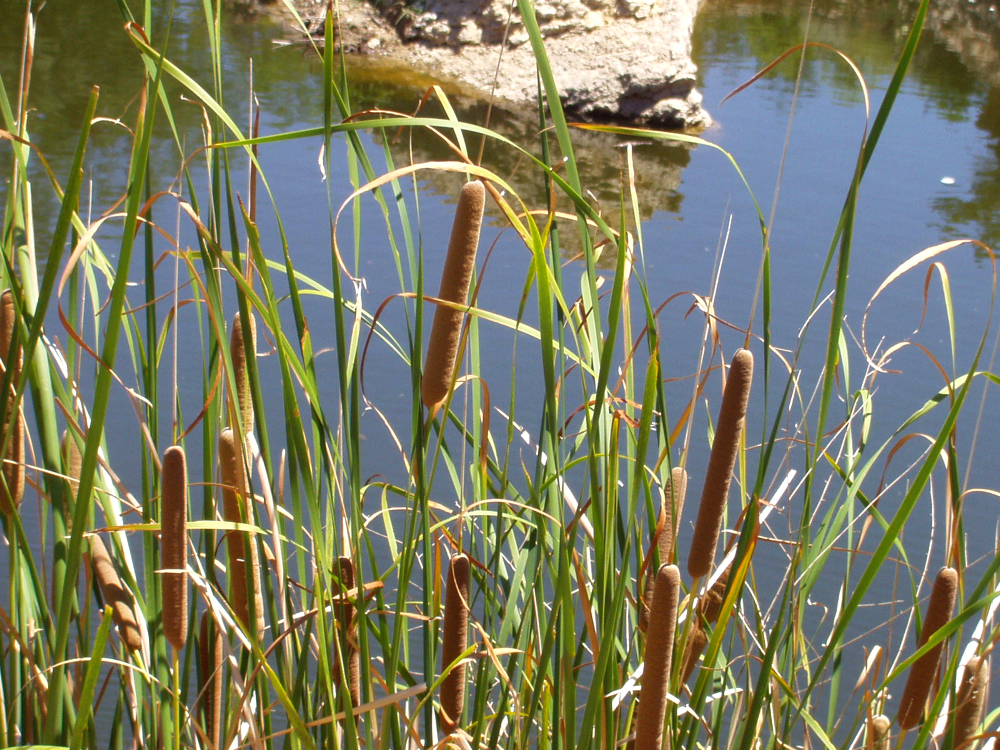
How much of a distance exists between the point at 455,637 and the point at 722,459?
223 millimetres

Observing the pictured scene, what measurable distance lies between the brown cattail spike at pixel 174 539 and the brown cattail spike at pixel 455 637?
0.54ft

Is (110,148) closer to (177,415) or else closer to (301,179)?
(301,179)

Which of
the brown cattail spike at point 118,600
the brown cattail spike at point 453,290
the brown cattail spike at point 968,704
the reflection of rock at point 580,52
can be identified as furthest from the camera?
the reflection of rock at point 580,52

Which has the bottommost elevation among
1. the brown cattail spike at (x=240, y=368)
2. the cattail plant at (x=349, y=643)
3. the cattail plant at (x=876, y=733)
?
the cattail plant at (x=876, y=733)

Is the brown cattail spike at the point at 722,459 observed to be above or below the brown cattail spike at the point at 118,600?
above

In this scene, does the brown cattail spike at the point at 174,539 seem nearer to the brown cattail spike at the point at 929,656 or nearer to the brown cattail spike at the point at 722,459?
the brown cattail spike at the point at 722,459

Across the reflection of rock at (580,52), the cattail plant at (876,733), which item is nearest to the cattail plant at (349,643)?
the cattail plant at (876,733)

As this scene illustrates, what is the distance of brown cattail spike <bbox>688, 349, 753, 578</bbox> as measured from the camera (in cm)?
52

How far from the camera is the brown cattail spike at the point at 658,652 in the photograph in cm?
50

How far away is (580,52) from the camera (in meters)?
4.62

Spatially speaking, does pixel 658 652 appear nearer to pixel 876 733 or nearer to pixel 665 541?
pixel 665 541

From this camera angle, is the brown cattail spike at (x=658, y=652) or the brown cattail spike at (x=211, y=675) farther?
the brown cattail spike at (x=211, y=675)

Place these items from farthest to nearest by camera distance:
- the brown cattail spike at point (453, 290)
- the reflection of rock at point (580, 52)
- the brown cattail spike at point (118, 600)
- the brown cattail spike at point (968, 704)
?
the reflection of rock at point (580, 52), the brown cattail spike at point (968, 704), the brown cattail spike at point (118, 600), the brown cattail spike at point (453, 290)

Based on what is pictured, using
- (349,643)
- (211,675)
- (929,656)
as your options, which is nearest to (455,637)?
(349,643)
